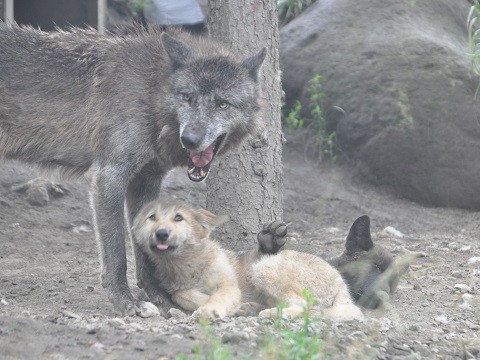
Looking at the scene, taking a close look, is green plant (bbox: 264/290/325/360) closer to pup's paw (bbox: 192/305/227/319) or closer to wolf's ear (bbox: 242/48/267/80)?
pup's paw (bbox: 192/305/227/319)

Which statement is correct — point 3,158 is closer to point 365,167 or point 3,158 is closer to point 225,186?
point 225,186

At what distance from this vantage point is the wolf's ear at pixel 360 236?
5824 mm

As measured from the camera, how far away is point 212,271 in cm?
518

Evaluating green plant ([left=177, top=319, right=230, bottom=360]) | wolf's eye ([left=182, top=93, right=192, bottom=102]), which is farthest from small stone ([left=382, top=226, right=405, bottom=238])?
green plant ([left=177, top=319, right=230, bottom=360])

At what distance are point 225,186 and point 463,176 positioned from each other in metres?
3.92

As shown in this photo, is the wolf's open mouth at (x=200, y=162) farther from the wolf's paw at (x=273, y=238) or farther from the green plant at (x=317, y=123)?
the green plant at (x=317, y=123)

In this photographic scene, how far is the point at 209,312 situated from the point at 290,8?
7.09 meters

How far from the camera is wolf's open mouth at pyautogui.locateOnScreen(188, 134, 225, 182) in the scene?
552 centimetres

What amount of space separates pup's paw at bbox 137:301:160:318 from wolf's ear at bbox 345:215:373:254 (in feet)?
5.35

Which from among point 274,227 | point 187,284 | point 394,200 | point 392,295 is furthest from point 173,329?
point 394,200

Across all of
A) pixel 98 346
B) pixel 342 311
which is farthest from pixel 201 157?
pixel 98 346

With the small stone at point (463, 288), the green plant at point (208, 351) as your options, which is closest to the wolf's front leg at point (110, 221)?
the green plant at point (208, 351)

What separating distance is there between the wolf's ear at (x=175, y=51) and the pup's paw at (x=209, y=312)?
1.77m

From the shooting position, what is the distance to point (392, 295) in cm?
590
